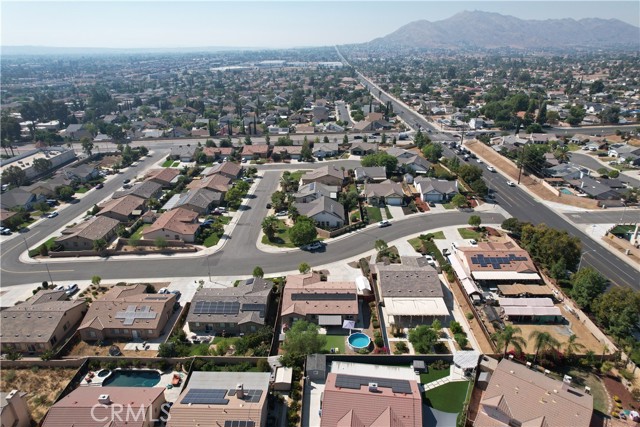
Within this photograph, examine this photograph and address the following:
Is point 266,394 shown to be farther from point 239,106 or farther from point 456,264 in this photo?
point 239,106

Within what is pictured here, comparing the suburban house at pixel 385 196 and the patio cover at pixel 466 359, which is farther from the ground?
the suburban house at pixel 385 196

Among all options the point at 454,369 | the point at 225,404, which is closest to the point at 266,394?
the point at 225,404

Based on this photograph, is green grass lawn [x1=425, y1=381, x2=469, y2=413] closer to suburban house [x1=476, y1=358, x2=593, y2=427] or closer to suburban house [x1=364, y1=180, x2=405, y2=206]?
suburban house [x1=476, y1=358, x2=593, y2=427]

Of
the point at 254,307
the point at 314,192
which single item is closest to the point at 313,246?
the point at 314,192

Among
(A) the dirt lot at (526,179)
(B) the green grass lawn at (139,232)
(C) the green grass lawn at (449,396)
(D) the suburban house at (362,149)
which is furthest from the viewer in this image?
(D) the suburban house at (362,149)

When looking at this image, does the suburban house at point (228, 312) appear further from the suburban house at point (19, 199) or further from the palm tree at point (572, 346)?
the suburban house at point (19, 199)

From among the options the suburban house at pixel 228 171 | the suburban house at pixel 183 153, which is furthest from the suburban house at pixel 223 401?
the suburban house at pixel 183 153
